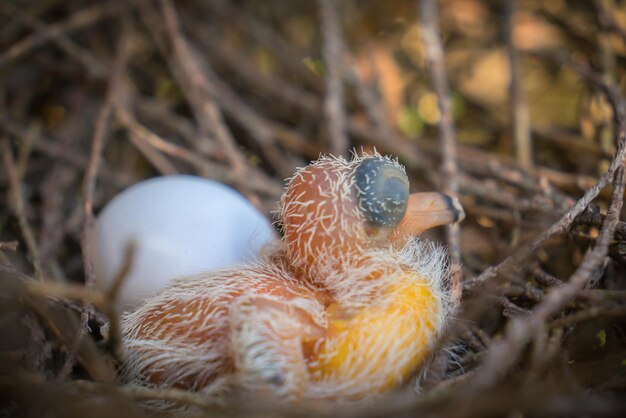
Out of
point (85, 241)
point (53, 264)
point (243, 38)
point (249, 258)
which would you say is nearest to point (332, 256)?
point (249, 258)

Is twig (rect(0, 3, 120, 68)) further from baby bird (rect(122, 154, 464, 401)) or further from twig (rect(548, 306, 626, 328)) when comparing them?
twig (rect(548, 306, 626, 328))

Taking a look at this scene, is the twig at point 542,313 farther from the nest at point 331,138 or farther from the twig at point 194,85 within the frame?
the twig at point 194,85

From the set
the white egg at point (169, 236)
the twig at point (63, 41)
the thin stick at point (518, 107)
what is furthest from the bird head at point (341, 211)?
the twig at point (63, 41)

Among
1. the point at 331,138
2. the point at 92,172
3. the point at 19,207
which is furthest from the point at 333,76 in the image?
the point at 19,207

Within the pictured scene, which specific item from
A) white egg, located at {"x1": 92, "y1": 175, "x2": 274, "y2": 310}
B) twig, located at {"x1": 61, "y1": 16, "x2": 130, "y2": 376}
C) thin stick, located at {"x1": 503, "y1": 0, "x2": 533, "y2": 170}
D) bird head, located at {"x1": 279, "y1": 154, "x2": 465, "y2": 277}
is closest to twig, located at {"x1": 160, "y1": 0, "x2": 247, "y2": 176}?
twig, located at {"x1": 61, "y1": 16, "x2": 130, "y2": 376}

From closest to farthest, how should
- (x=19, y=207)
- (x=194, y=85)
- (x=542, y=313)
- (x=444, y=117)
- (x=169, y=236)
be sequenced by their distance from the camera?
(x=542, y=313), (x=169, y=236), (x=19, y=207), (x=444, y=117), (x=194, y=85)

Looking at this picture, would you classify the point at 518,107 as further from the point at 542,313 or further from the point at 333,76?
the point at 542,313

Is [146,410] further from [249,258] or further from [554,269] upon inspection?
[554,269]

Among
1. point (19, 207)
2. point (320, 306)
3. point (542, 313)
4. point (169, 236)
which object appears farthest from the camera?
point (19, 207)
